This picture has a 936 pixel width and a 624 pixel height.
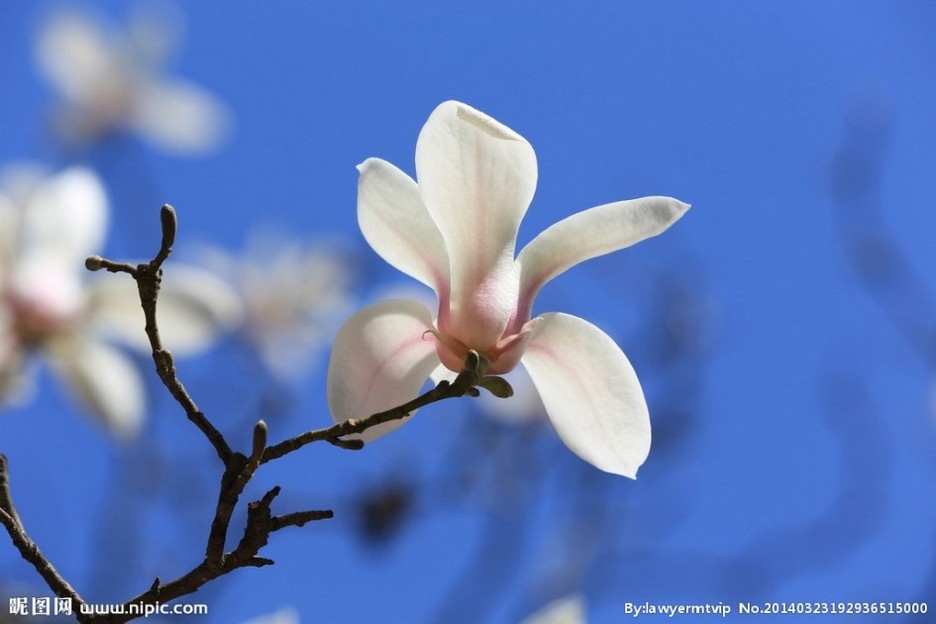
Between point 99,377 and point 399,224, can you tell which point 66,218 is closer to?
point 99,377

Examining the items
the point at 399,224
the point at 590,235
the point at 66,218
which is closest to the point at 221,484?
the point at 399,224

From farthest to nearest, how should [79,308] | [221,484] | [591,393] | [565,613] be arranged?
[79,308] → [565,613] → [591,393] → [221,484]

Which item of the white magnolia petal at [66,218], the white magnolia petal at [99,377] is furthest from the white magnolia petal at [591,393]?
the white magnolia petal at [66,218]

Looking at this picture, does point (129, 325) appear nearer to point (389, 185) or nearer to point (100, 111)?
point (389, 185)

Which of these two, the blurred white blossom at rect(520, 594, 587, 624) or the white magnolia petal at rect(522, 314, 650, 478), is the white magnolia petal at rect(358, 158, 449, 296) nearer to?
the white magnolia petal at rect(522, 314, 650, 478)

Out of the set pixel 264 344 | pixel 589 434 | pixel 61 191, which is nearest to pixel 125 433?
pixel 61 191

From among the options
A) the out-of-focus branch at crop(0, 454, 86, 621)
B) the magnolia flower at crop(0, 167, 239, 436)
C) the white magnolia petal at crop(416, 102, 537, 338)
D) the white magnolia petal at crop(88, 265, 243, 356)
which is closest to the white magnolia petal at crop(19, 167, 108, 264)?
the magnolia flower at crop(0, 167, 239, 436)
